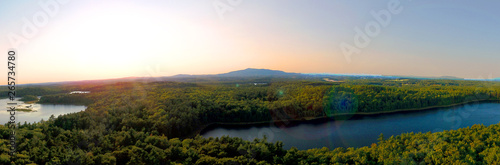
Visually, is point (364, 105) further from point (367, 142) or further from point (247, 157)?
point (247, 157)

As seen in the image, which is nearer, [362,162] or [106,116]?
[362,162]

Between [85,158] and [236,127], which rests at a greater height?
[85,158]

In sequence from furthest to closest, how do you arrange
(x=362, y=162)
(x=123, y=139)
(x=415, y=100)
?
(x=415, y=100) < (x=123, y=139) < (x=362, y=162)

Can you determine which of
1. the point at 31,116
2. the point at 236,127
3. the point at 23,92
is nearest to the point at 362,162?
the point at 236,127

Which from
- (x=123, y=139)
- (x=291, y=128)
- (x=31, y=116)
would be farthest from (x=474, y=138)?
(x=31, y=116)

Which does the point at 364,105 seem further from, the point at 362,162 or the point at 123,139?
the point at 123,139

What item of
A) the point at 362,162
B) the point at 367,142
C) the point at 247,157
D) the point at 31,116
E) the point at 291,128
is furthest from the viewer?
the point at 31,116
